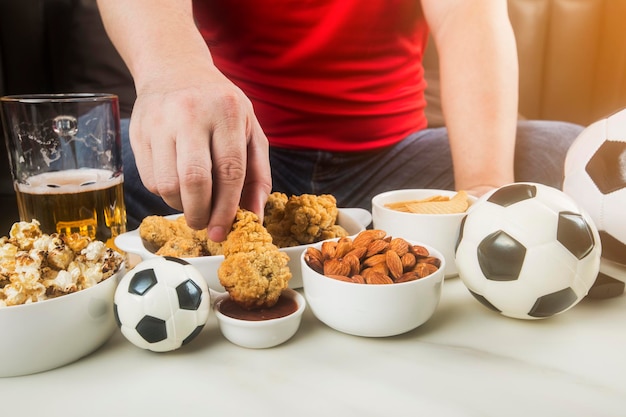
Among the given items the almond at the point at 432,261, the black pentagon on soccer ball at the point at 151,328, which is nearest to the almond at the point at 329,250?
the almond at the point at 432,261

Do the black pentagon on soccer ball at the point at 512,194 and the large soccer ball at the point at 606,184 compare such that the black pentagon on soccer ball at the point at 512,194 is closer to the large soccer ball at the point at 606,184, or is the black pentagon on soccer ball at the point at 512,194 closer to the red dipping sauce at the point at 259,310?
the large soccer ball at the point at 606,184

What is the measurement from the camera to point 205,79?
29.4 inches

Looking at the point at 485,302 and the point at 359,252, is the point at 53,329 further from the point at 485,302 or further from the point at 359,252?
the point at 485,302

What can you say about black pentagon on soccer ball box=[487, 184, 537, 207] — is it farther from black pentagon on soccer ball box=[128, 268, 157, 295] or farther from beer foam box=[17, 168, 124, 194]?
beer foam box=[17, 168, 124, 194]

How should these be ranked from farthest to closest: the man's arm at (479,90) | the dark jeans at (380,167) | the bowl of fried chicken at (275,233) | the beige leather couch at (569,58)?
the beige leather couch at (569,58), the dark jeans at (380,167), the man's arm at (479,90), the bowl of fried chicken at (275,233)

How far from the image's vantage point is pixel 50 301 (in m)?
0.55

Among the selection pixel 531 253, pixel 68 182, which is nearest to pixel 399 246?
pixel 531 253

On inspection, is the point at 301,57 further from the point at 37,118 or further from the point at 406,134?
the point at 37,118

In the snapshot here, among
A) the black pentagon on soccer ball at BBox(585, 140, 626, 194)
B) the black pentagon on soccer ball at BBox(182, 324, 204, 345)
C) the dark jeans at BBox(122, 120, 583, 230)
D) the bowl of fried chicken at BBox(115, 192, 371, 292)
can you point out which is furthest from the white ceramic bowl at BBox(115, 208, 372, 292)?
the dark jeans at BBox(122, 120, 583, 230)

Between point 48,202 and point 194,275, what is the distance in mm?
317

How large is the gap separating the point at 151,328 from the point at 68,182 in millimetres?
342

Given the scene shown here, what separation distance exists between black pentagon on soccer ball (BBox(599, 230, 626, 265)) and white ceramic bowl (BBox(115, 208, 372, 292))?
316 mm

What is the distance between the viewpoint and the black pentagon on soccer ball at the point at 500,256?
0.64 meters

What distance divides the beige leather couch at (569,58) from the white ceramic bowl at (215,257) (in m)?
1.45
